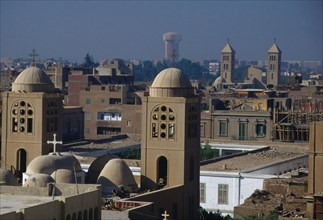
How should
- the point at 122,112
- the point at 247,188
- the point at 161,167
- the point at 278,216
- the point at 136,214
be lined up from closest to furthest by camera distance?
the point at 136,214 → the point at 278,216 → the point at 161,167 → the point at 247,188 → the point at 122,112

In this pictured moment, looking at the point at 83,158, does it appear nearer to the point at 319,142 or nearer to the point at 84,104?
the point at 319,142

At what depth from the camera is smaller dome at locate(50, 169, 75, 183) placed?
30.7m

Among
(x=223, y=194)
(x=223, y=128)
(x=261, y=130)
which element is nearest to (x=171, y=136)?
(x=223, y=194)

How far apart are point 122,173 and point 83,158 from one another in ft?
26.6

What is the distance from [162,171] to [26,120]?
14.4 feet

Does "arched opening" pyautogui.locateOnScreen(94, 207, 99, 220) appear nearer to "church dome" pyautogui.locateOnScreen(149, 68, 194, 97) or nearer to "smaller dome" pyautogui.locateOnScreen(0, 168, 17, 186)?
"smaller dome" pyautogui.locateOnScreen(0, 168, 17, 186)

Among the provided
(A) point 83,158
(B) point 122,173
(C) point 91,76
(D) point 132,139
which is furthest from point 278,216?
(C) point 91,76

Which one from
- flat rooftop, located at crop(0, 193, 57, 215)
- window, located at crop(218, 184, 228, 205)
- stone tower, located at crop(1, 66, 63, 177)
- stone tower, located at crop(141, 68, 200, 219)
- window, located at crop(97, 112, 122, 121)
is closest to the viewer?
flat rooftop, located at crop(0, 193, 57, 215)

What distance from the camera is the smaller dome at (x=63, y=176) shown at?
30.7 metres

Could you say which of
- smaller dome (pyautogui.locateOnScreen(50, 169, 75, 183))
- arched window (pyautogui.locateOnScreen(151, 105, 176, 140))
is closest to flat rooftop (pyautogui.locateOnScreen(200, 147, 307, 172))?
arched window (pyautogui.locateOnScreen(151, 105, 176, 140))

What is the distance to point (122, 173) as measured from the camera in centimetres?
3397

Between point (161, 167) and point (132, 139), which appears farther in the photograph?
point (132, 139)

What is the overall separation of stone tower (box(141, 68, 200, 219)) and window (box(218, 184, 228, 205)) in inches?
220

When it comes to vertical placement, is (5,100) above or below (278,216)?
above
